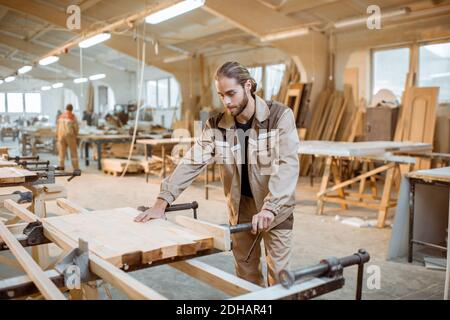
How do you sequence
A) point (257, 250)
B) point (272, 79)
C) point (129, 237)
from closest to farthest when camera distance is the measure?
point (129, 237)
point (257, 250)
point (272, 79)

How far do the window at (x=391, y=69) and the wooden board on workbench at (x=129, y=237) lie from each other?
289 inches

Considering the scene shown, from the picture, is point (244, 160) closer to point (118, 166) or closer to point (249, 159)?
point (249, 159)

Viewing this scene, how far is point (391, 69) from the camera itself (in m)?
8.42

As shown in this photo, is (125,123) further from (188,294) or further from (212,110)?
(188,294)

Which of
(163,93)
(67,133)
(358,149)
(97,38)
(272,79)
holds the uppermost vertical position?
(97,38)

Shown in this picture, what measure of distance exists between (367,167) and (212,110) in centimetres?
471

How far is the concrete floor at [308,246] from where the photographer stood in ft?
10.8

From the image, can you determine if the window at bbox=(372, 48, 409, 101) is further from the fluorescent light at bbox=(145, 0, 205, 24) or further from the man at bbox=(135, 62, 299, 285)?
the man at bbox=(135, 62, 299, 285)

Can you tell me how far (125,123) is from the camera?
1456cm

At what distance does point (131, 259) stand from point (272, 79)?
1005cm

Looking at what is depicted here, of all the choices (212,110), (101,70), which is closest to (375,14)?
(212,110)

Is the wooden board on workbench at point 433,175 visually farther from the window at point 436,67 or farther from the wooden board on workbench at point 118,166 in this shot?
the wooden board on workbench at point 118,166

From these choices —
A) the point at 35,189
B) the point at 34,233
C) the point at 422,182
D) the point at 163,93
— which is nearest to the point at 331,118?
the point at 422,182

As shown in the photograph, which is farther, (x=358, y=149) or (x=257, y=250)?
(x=358, y=149)
